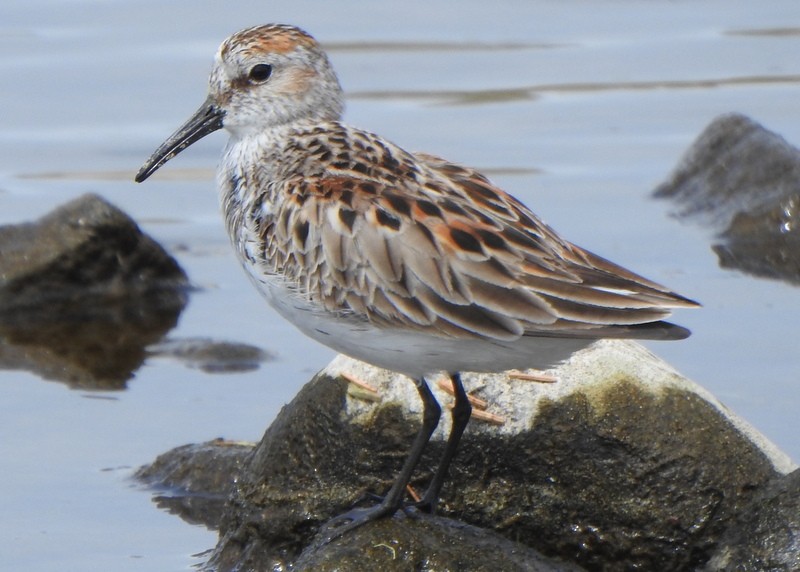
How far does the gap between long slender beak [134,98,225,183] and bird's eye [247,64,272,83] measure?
0.77 ft

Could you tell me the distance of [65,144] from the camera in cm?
1453

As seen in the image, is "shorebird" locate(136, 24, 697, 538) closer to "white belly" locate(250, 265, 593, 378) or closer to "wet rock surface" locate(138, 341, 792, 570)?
"white belly" locate(250, 265, 593, 378)

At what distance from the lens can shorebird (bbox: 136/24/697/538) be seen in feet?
21.4

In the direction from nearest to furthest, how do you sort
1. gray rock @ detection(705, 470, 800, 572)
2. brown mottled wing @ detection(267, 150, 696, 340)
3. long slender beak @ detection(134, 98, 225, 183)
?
brown mottled wing @ detection(267, 150, 696, 340), gray rock @ detection(705, 470, 800, 572), long slender beak @ detection(134, 98, 225, 183)

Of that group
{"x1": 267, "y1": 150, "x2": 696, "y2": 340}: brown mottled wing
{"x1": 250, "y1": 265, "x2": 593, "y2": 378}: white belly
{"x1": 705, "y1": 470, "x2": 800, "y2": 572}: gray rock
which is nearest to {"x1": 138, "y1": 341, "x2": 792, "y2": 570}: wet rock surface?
{"x1": 705, "y1": 470, "x2": 800, "y2": 572}: gray rock

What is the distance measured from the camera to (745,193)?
12.6m

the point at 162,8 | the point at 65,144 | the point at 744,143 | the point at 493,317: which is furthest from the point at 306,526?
the point at 162,8

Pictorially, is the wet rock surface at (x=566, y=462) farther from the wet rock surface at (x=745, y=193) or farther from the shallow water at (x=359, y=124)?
the wet rock surface at (x=745, y=193)

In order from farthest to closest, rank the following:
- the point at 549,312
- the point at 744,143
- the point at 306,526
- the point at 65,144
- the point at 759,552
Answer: the point at 65,144, the point at 744,143, the point at 306,526, the point at 759,552, the point at 549,312

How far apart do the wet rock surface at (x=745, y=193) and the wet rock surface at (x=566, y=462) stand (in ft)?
14.5

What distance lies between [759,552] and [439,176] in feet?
6.89

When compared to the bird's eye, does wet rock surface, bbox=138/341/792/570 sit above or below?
below

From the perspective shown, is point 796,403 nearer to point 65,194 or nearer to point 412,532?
point 412,532

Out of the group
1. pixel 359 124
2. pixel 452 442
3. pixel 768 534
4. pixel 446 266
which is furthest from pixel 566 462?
pixel 359 124
